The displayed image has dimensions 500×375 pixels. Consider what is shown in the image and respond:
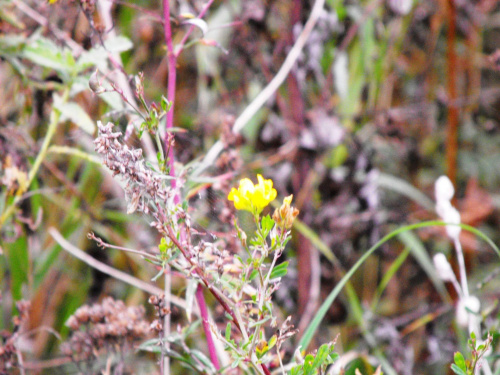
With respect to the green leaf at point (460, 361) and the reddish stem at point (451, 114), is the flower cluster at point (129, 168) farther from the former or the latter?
the reddish stem at point (451, 114)

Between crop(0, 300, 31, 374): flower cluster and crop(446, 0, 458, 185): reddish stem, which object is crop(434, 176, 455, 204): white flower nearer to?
crop(446, 0, 458, 185): reddish stem

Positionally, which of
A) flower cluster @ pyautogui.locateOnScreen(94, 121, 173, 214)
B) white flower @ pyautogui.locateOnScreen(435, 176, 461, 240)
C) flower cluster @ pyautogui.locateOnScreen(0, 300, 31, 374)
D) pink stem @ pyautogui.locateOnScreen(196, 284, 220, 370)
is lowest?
flower cluster @ pyautogui.locateOnScreen(0, 300, 31, 374)

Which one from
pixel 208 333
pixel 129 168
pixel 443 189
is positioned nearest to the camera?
pixel 129 168

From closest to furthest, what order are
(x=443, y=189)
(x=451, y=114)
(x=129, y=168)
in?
(x=129, y=168) < (x=443, y=189) < (x=451, y=114)

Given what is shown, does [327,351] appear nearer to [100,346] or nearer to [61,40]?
[100,346]

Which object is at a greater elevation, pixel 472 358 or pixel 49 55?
pixel 49 55

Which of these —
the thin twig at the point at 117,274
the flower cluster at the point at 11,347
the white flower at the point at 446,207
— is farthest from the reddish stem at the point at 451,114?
the flower cluster at the point at 11,347

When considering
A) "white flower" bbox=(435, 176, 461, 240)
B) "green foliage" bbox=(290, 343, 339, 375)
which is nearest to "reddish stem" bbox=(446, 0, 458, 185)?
"white flower" bbox=(435, 176, 461, 240)

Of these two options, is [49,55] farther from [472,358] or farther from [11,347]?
[472,358]

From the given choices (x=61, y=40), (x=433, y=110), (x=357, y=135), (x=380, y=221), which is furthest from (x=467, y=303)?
(x=433, y=110)

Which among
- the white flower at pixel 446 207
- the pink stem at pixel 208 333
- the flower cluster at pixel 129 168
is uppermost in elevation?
the flower cluster at pixel 129 168

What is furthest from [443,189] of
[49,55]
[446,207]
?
[49,55]
